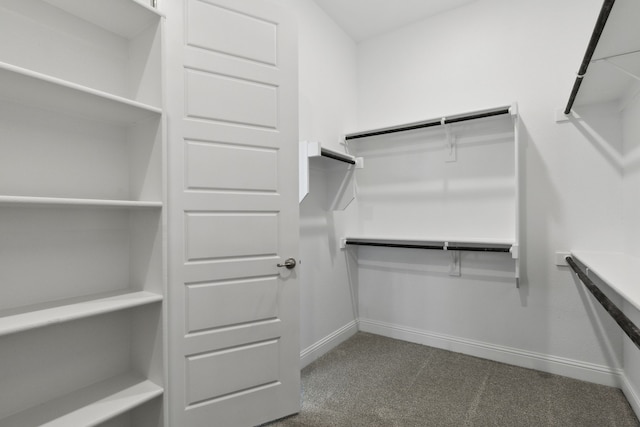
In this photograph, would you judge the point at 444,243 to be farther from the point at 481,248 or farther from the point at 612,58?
the point at 612,58

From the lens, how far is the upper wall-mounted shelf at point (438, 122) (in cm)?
227

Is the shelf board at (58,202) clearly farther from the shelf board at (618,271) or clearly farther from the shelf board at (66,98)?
the shelf board at (618,271)

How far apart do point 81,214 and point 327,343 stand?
2064 mm

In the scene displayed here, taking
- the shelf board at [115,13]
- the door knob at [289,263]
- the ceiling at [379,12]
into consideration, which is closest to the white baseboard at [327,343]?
the door knob at [289,263]

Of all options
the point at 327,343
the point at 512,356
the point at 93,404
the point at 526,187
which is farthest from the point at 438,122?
the point at 93,404

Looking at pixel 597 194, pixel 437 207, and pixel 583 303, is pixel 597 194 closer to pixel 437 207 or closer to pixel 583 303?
pixel 583 303

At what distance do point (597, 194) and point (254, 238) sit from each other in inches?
91.9

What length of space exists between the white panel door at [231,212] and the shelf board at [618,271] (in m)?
1.48

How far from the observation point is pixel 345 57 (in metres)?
3.08

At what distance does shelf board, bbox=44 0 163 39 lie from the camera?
4.38ft

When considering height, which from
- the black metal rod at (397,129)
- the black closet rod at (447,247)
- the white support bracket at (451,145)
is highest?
the black metal rod at (397,129)

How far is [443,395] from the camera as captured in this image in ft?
6.79

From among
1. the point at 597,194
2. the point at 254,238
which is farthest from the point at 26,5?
the point at 597,194

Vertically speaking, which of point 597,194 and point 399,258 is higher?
point 597,194
